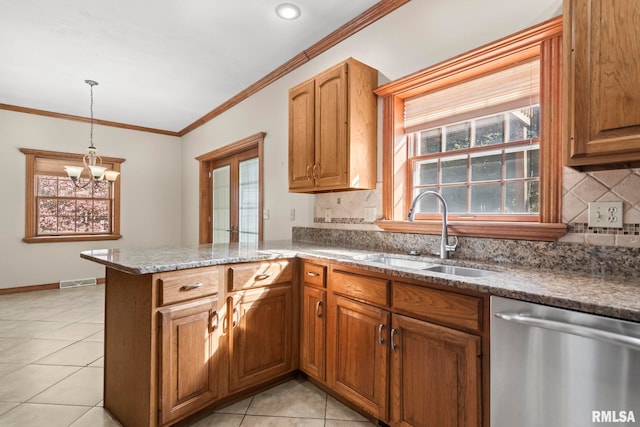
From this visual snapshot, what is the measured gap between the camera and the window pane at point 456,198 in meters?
2.10

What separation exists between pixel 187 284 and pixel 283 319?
717 millimetres

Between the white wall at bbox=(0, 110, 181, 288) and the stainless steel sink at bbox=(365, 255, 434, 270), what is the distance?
15.5 ft

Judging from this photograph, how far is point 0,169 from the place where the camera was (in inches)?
174

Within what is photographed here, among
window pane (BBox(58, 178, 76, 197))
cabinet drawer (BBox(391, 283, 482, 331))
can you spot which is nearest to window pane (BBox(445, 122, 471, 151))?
cabinet drawer (BBox(391, 283, 482, 331))

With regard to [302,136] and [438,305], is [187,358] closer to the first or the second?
[438,305]

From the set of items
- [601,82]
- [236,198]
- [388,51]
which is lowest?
[236,198]

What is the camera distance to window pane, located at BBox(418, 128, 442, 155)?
2.25 meters

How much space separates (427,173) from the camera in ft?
7.62

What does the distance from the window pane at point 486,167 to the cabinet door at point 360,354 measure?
106 cm

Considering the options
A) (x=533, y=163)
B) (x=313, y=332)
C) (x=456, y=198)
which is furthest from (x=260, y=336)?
(x=533, y=163)

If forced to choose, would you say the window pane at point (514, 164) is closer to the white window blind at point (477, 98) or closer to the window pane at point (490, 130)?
the window pane at point (490, 130)

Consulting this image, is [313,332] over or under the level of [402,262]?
under

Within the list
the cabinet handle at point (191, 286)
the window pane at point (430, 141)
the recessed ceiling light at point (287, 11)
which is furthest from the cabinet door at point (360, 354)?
the recessed ceiling light at point (287, 11)

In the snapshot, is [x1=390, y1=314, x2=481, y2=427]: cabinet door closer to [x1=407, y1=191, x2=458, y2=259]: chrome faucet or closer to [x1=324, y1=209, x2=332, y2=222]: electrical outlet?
[x1=407, y1=191, x2=458, y2=259]: chrome faucet
